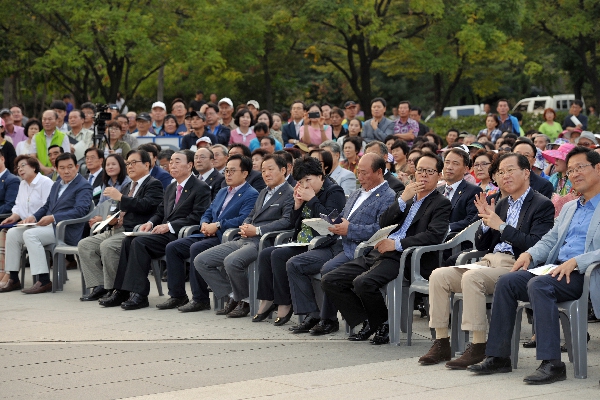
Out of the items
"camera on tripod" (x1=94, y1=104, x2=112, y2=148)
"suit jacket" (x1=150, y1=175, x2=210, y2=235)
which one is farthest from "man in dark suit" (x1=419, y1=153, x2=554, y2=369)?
"camera on tripod" (x1=94, y1=104, x2=112, y2=148)

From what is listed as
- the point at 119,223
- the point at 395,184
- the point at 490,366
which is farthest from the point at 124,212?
the point at 490,366

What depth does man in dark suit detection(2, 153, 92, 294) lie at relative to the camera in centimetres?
1310

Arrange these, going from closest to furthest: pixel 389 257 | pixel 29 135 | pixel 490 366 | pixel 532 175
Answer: pixel 490 366 < pixel 389 257 < pixel 532 175 < pixel 29 135

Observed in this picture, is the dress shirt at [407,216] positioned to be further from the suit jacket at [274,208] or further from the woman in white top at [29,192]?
the woman in white top at [29,192]

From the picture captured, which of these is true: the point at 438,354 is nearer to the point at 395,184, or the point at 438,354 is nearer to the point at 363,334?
the point at 363,334

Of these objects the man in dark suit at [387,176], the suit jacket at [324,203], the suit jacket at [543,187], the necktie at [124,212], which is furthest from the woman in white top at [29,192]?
the suit jacket at [543,187]

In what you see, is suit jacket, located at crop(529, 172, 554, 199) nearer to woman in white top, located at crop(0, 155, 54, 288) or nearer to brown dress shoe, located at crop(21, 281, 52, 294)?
brown dress shoe, located at crop(21, 281, 52, 294)

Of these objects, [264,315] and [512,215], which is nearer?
[512,215]

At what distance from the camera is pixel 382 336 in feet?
29.9

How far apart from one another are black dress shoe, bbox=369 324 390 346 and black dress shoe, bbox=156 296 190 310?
311 cm

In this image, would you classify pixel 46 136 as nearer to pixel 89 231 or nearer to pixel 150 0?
pixel 89 231

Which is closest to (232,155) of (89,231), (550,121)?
(89,231)

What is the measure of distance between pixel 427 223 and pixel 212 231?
123 inches

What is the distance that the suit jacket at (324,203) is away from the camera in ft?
33.7
